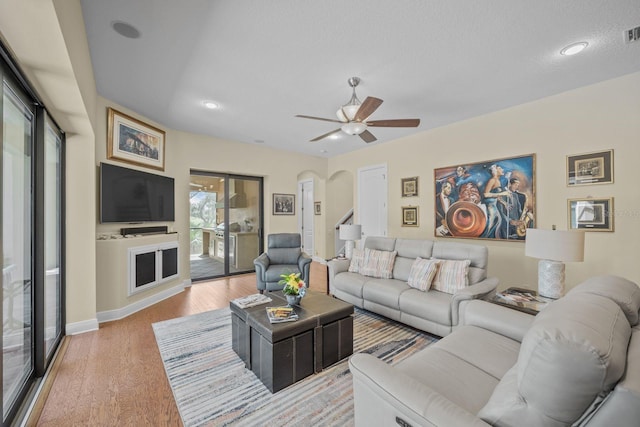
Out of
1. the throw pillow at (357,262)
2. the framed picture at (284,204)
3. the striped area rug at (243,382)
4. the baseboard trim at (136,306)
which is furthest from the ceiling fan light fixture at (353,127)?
the baseboard trim at (136,306)

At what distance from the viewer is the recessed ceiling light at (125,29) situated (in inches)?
79.5

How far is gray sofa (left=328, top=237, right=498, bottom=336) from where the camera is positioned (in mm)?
2580

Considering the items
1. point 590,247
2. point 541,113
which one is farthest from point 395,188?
point 590,247

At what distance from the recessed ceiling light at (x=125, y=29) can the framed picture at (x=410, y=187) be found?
422 cm

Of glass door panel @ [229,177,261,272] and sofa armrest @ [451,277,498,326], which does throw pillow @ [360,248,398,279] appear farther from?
glass door panel @ [229,177,261,272]

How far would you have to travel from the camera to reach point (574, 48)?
2307 millimetres

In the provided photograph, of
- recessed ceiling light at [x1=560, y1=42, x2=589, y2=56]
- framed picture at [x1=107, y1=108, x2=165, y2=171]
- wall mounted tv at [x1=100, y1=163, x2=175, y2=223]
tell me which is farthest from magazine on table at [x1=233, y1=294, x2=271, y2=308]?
recessed ceiling light at [x1=560, y1=42, x2=589, y2=56]

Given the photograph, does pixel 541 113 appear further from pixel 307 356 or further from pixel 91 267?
pixel 91 267

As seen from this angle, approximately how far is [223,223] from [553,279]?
505 cm

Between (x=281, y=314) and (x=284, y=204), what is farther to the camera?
(x=284, y=204)

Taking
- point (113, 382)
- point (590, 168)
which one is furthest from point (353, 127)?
point (113, 382)

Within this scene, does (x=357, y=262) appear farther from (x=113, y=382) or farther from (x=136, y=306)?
(x=136, y=306)

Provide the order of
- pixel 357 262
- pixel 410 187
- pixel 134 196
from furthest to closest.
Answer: pixel 410 187, pixel 357 262, pixel 134 196

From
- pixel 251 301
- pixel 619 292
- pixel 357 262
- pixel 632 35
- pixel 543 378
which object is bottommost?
pixel 251 301
